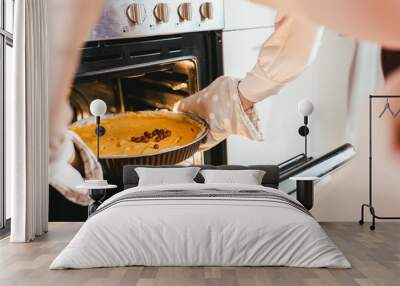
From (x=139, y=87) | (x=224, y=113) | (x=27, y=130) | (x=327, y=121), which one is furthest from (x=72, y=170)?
(x=327, y=121)

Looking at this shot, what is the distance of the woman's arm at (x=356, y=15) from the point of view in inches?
278

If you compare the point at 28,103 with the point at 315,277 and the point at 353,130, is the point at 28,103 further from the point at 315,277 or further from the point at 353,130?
the point at 353,130

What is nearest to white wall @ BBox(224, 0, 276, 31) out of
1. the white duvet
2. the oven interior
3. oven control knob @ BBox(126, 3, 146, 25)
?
the oven interior

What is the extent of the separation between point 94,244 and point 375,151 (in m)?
4.30

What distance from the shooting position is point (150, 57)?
24.2ft

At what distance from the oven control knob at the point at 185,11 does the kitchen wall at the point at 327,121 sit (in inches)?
19.7

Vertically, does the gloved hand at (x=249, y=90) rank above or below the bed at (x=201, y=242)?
above

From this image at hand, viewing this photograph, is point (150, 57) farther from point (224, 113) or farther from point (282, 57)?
point (282, 57)

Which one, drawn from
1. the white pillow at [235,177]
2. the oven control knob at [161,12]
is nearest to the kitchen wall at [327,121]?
the white pillow at [235,177]

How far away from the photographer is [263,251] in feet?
14.6

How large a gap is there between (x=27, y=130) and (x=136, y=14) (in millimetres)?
2312

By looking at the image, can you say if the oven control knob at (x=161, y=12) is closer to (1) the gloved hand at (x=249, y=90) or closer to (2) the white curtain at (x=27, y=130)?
(1) the gloved hand at (x=249, y=90)

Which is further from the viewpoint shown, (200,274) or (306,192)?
(306,192)

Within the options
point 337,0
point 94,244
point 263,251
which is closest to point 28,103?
point 94,244
